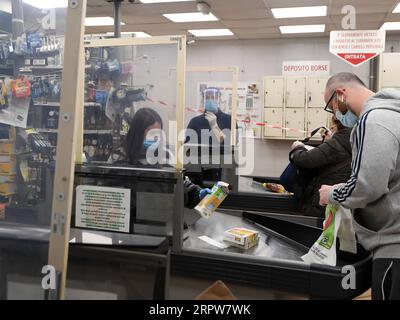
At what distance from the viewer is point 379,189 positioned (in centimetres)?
154

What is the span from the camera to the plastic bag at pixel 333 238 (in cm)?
177

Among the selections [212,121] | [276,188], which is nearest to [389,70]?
[212,121]

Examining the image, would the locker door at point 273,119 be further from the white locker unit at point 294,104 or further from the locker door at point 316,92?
the locker door at point 316,92

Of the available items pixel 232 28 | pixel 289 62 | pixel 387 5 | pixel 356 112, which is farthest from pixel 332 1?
pixel 356 112

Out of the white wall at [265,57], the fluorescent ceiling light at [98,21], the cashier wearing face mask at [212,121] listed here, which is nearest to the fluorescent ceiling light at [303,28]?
the white wall at [265,57]

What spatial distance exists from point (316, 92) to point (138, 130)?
5705 millimetres

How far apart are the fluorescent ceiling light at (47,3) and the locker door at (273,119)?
6.31 m

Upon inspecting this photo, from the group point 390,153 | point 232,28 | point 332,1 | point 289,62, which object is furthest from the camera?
point 289,62

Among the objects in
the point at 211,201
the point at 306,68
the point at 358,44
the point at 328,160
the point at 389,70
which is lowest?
the point at 211,201

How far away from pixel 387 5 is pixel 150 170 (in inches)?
189

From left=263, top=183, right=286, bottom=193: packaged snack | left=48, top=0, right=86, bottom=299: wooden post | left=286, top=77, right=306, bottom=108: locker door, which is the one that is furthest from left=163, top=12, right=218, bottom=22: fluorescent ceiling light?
left=48, top=0, right=86, bottom=299: wooden post

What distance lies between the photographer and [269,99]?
732cm

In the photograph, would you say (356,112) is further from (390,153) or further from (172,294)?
(172,294)

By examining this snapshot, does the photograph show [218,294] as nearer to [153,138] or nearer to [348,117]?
[153,138]
